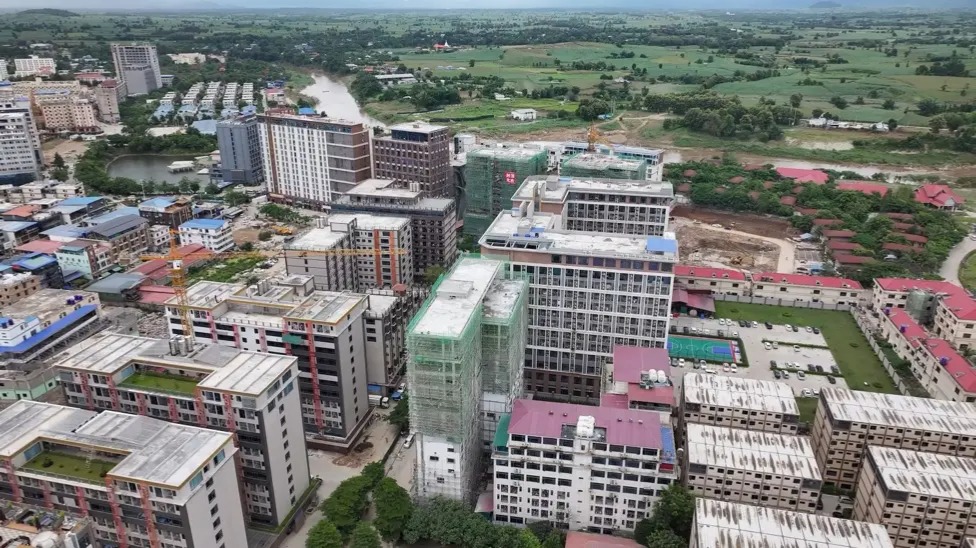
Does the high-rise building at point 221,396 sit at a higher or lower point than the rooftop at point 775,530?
higher

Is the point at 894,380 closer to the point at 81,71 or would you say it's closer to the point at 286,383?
the point at 286,383

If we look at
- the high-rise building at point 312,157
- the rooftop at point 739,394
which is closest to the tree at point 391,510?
the rooftop at point 739,394

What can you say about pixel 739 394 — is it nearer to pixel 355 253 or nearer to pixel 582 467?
pixel 582 467

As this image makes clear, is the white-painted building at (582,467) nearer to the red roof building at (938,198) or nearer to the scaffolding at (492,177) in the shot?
the scaffolding at (492,177)

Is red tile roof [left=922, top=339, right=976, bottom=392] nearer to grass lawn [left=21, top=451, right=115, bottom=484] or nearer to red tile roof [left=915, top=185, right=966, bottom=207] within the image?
red tile roof [left=915, top=185, right=966, bottom=207]

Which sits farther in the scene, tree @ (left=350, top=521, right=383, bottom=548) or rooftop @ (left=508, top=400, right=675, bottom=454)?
rooftop @ (left=508, top=400, right=675, bottom=454)

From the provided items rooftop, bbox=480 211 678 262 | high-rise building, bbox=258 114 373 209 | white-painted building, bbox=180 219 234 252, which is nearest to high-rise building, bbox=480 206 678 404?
rooftop, bbox=480 211 678 262
